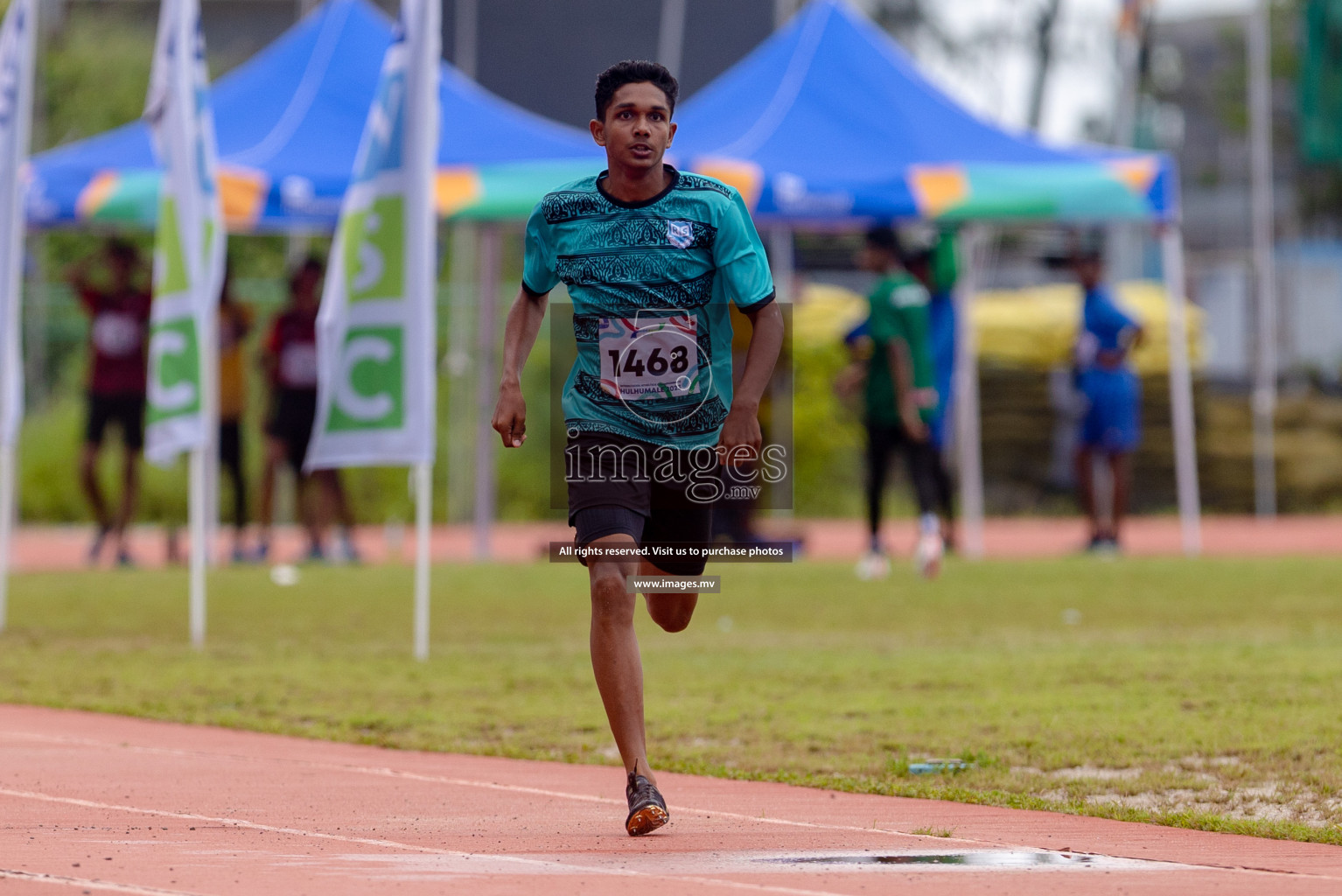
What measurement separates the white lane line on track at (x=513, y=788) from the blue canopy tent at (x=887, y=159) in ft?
30.8

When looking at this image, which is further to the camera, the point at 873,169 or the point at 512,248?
the point at 512,248

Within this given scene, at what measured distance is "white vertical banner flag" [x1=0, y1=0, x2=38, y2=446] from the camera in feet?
38.8

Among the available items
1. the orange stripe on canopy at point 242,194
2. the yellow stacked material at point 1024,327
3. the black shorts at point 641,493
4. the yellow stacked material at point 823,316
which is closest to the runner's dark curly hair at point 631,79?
the black shorts at point 641,493

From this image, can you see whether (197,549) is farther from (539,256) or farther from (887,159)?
(887,159)

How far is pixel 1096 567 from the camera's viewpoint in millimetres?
16141

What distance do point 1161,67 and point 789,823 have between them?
126 ft

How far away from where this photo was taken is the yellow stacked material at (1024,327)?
25484mm

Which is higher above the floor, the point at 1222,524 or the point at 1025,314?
the point at 1025,314

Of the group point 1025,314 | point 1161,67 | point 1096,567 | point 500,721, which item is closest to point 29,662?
point 500,721

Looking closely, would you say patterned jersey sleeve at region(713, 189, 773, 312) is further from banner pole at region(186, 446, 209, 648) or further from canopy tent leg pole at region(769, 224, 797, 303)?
canopy tent leg pole at region(769, 224, 797, 303)

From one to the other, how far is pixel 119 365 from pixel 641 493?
11.6 m

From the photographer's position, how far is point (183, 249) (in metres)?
11.2

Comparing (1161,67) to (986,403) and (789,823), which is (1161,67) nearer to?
(986,403)

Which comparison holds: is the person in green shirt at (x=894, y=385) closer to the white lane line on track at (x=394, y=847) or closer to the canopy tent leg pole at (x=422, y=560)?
the canopy tent leg pole at (x=422, y=560)
